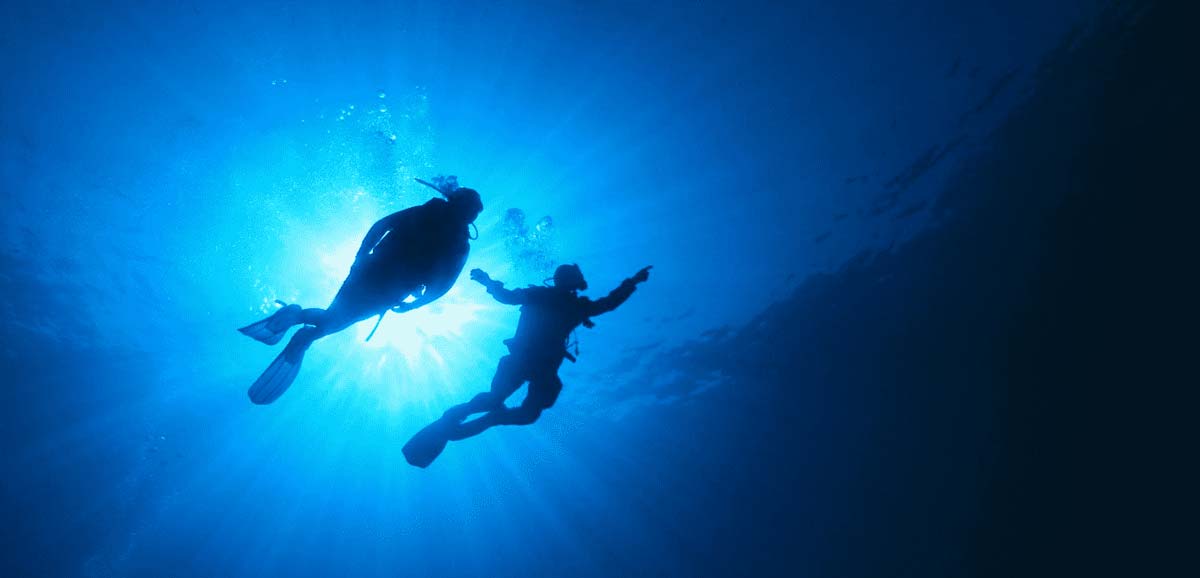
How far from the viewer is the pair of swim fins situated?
184 inches

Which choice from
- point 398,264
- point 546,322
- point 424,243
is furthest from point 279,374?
→ point 546,322

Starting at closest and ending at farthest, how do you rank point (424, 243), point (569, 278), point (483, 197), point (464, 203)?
point (424, 243)
point (464, 203)
point (569, 278)
point (483, 197)

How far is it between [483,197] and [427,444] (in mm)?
7284

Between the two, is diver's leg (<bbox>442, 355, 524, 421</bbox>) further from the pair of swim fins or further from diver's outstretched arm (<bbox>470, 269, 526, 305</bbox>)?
the pair of swim fins

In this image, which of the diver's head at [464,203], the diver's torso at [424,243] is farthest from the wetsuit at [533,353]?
the diver's head at [464,203]

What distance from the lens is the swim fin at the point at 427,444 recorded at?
4547 mm

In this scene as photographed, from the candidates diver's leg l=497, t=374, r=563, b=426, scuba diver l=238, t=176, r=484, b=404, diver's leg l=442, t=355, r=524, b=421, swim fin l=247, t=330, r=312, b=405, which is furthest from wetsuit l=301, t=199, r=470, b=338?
diver's leg l=497, t=374, r=563, b=426

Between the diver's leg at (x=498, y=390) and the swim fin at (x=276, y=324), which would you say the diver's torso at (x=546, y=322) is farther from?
the swim fin at (x=276, y=324)

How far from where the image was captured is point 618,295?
5.07 m

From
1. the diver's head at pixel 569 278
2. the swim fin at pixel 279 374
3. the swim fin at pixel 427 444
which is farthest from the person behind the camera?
the diver's head at pixel 569 278

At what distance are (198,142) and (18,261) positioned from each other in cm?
1019

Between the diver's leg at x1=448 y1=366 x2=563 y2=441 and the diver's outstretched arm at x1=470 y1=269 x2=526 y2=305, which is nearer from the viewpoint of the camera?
the diver's leg at x1=448 y1=366 x2=563 y2=441

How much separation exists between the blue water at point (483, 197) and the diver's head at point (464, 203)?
5007 millimetres

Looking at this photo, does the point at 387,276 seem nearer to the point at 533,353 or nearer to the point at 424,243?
the point at 424,243
